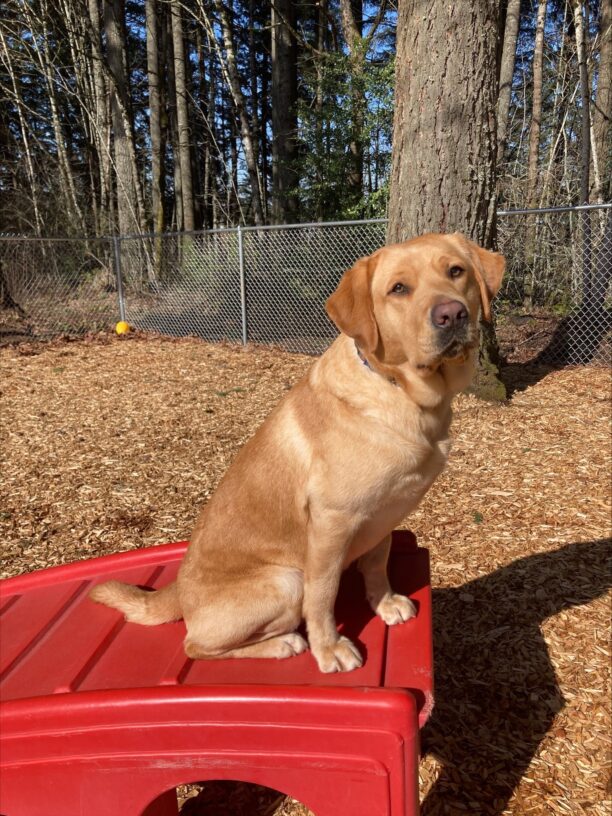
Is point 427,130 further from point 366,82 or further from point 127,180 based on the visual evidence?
point 127,180

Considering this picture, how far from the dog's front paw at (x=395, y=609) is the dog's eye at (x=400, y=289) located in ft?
3.95

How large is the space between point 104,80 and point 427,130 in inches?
547

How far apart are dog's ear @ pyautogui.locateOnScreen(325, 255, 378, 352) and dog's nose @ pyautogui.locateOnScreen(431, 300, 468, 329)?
213 millimetres

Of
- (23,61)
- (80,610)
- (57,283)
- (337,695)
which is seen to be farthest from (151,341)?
(23,61)

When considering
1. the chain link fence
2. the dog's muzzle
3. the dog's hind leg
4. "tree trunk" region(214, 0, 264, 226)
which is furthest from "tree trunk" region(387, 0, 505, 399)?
"tree trunk" region(214, 0, 264, 226)

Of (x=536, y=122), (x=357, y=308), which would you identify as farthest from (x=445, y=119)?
(x=536, y=122)

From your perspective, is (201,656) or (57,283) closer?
(201,656)

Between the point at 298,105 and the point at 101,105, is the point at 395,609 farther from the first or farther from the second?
the point at 101,105

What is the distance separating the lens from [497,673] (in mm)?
2645

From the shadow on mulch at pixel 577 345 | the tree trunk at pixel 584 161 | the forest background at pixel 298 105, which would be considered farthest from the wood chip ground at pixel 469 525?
the forest background at pixel 298 105

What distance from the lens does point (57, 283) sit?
1159 centimetres

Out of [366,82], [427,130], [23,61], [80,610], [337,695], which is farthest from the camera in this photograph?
[23,61]

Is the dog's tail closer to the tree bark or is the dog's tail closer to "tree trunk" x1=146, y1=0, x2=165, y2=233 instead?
the tree bark

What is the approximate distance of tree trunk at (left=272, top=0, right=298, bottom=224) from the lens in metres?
13.4
